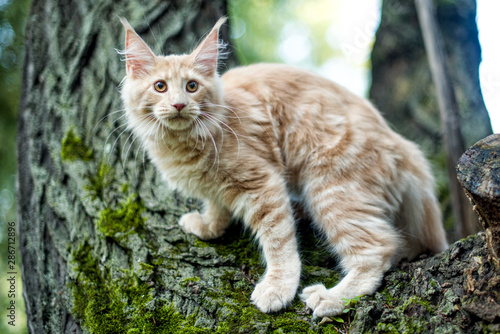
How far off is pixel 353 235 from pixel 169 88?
4.75ft

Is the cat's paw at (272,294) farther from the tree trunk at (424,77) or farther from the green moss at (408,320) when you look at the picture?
the tree trunk at (424,77)

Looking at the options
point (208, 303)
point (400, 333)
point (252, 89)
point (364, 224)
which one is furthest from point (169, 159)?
point (400, 333)

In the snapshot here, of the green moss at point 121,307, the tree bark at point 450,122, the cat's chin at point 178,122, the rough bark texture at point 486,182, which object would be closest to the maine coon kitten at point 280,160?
the cat's chin at point 178,122

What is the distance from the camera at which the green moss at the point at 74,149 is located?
9.04 feet

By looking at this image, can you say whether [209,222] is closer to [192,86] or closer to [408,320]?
[192,86]

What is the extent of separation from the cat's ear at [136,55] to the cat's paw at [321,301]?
5.48ft

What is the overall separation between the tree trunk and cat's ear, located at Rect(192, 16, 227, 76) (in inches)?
116

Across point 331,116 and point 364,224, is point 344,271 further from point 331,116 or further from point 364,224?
point 331,116

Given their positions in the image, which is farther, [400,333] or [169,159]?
[169,159]

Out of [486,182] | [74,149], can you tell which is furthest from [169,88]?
[486,182]

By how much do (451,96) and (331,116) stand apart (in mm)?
1891

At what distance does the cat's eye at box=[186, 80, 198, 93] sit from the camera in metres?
2.38

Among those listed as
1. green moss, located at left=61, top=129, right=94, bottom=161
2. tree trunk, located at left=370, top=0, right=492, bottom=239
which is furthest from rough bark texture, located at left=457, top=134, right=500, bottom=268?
tree trunk, located at left=370, top=0, right=492, bottom=239

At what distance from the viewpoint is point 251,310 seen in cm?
187
